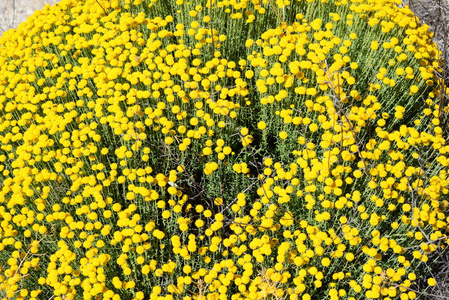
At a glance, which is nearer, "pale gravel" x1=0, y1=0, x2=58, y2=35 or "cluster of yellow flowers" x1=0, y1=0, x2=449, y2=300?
"cluster of yellow flowers" x1=0, y1=0, x2=449, y2=300

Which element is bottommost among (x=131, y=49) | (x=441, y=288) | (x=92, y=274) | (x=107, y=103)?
(x=441, y=288)

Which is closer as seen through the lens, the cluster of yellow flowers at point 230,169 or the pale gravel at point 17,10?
the cluster of yellow flowers at point 230,169

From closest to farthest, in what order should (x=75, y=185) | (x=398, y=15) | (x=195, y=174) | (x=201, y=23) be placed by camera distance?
(x=75, y=185)
(x=195, y=174)
(x=398, y=15)
(x=201, y=23)

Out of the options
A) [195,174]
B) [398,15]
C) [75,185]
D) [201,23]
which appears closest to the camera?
[75,185]

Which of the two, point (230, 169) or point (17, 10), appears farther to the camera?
point (17, 10)

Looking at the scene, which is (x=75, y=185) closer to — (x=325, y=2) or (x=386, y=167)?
(x=386, y=167)

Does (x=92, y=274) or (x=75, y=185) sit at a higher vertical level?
(x=75, y=185)

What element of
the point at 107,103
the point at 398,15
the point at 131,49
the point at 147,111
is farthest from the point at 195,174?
the point at 398,15

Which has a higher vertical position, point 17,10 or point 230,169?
point 17,10
